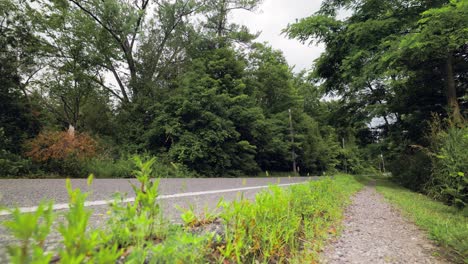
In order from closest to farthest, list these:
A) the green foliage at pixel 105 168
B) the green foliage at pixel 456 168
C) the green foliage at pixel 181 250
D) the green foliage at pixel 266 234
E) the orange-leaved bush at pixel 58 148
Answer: the green foliage at pixel 181 250, the green foliage at pixel 266 234, the green foliage at pixel 456 168, the orange-leaved bush at pixel 58 148, the green foliage at pixel 105 168

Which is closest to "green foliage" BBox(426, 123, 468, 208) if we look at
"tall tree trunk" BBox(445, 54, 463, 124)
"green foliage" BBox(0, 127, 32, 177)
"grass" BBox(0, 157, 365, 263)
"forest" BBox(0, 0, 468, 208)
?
"forest" BBox(0, 0, 468, 208)

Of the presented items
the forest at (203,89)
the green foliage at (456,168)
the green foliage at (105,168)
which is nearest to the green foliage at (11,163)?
the forest at (203,89)

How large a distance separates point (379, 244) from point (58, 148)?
847cm

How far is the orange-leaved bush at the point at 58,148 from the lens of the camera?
7.63m

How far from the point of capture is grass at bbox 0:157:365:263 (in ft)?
2.06

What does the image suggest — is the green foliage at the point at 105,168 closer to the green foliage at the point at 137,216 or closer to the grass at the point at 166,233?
the grass at the point at 166,233

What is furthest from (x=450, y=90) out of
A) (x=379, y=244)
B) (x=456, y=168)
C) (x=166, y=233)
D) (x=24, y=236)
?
(x=24, y=236)

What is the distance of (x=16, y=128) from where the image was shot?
8.80 metres

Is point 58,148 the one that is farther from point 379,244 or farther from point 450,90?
point 450,90

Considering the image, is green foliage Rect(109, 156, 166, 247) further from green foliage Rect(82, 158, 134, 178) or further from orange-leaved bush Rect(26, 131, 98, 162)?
orange-leaved bush Rect(26, 131, 98, 162)

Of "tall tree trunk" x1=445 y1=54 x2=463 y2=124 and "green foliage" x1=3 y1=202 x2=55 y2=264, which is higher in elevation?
"tall tree trunk" x1=445 y1=54 x2=463 y2=124

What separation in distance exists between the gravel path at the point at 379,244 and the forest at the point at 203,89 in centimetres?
173

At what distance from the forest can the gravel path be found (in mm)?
1731

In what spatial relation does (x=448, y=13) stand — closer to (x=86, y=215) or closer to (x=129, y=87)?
(x=86, y=215)
